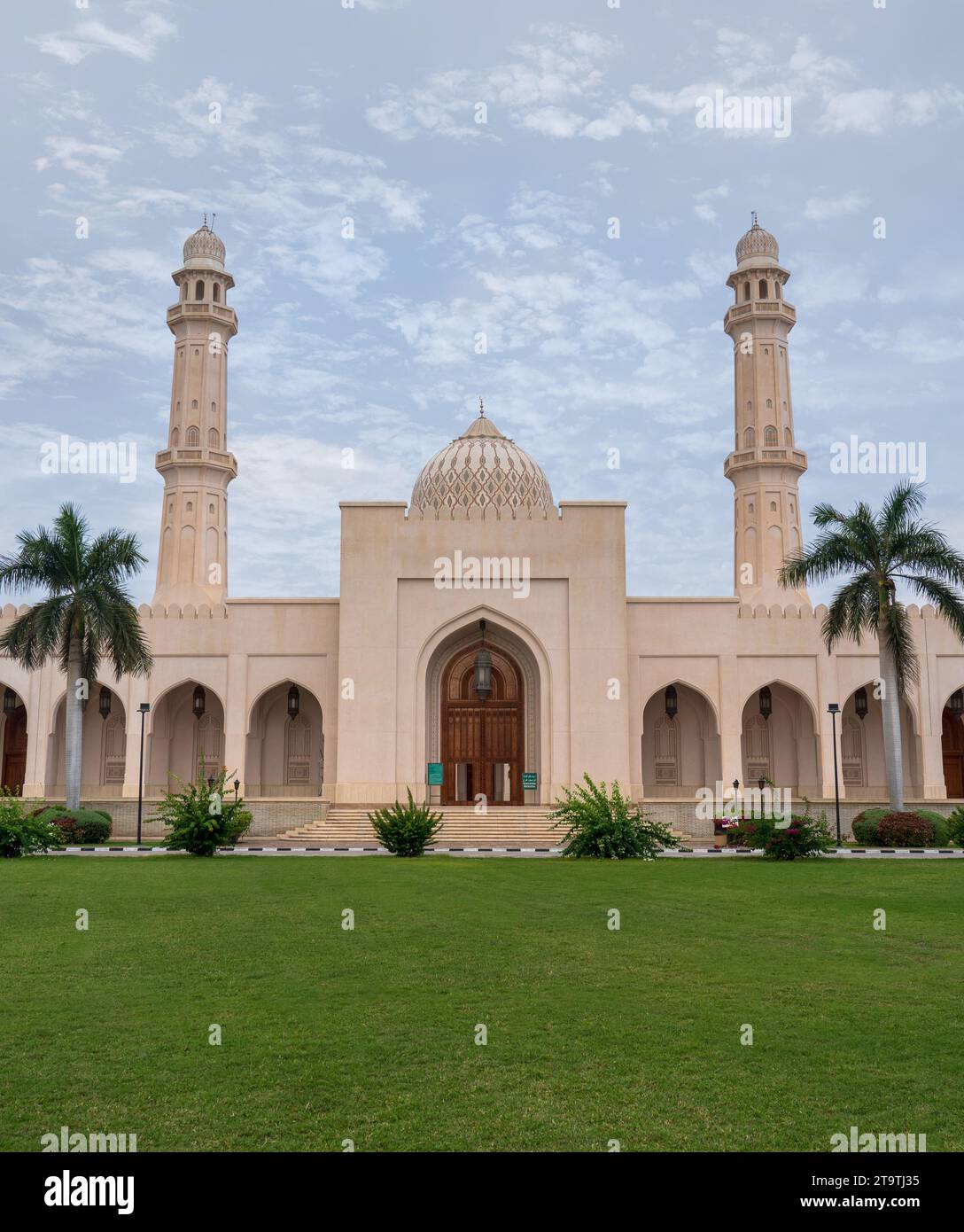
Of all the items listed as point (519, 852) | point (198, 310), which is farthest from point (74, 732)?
point (198, 310)

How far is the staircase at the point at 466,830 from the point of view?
77.7ft

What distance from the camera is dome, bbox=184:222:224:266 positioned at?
33.4 metres

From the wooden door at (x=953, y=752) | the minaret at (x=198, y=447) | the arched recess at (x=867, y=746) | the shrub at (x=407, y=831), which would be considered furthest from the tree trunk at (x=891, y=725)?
the minaret at (x=198, y=447)

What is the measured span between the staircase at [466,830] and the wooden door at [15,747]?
10.4 meters

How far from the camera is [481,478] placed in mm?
31719

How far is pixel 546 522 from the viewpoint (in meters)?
28.3

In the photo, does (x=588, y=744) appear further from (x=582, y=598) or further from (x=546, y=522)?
(x=546, y=522)

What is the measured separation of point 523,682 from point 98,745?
11385 mm

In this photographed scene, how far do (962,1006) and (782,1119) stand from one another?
2421mm

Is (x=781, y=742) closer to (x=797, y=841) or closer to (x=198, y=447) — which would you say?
(x=797, y=841)

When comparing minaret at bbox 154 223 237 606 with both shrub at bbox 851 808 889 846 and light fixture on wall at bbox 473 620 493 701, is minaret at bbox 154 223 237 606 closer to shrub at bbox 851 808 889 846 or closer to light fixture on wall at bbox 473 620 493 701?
light fixture on wall at bbox 473 620 493 701

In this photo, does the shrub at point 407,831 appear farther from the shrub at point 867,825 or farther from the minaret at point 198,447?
the minaret at point 198,447

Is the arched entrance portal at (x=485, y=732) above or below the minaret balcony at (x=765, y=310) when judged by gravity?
below

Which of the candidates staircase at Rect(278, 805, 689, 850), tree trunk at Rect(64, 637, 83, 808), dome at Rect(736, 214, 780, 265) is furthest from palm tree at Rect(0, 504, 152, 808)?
dome at Rect(736, 214, 780, 265)
